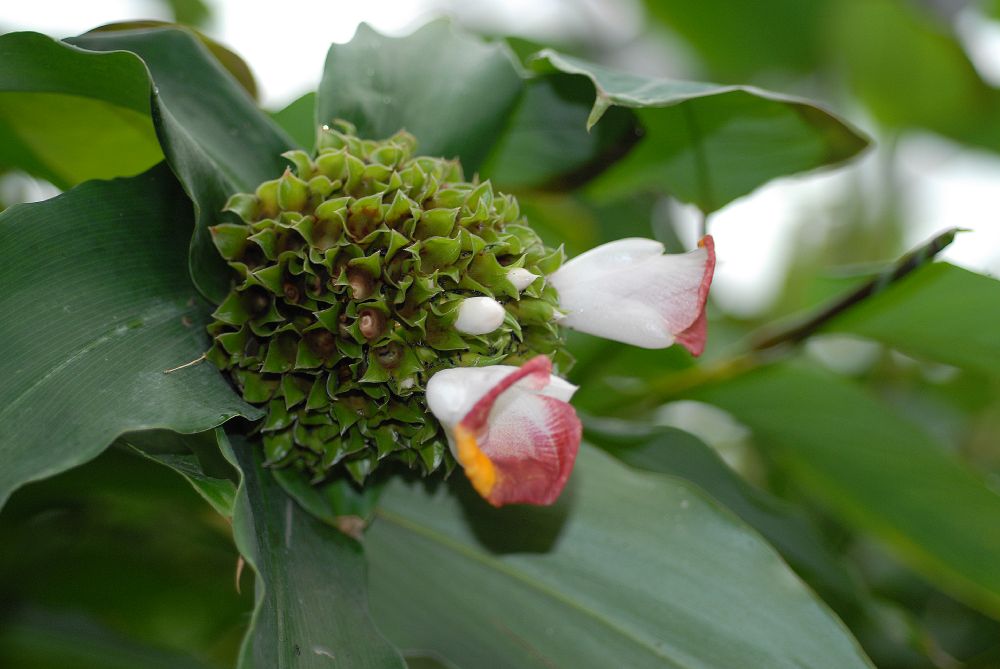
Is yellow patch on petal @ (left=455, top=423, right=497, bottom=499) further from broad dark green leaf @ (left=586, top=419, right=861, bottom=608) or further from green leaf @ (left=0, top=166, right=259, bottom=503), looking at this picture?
broad dark green leaf @ (left=586, top=419, right=861, bottom=608)

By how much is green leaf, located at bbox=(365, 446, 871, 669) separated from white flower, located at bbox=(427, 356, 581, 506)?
16cm

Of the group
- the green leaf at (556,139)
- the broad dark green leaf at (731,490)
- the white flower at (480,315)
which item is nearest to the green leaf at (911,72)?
the green leaf at (556,139)

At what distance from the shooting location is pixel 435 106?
2.39 ft

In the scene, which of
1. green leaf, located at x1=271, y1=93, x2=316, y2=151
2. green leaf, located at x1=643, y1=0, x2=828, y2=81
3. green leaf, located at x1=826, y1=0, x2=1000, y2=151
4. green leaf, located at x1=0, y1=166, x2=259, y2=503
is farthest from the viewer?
green leaf, located at x1=643, y1=0, x2=828, y2=81

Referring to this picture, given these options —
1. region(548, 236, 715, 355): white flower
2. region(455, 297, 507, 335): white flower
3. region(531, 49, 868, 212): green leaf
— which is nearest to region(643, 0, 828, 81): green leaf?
region(531, 49, 868, 212): green leaf

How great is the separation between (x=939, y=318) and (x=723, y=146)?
257mm

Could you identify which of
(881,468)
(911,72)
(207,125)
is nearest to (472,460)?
(207,125)

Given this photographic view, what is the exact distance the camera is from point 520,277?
562mm

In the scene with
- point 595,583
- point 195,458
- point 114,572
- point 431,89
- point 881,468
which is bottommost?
point 114,572

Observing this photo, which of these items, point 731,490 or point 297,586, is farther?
point 731,490

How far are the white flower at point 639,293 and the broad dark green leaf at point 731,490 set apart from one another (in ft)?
0.53

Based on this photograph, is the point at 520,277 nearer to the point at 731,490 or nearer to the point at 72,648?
the point at 731,490

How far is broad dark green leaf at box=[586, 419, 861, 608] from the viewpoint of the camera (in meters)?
0.78

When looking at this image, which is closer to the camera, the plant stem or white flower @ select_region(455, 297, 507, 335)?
white flower @ select_region(455, 297, 507, 335)
